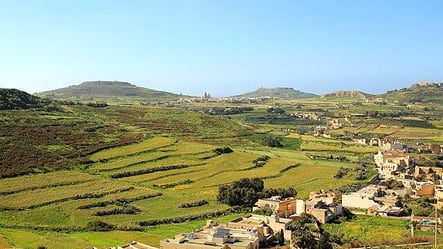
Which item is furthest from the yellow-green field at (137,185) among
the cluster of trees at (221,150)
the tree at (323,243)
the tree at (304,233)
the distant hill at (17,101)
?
the distant hill at (17,101)

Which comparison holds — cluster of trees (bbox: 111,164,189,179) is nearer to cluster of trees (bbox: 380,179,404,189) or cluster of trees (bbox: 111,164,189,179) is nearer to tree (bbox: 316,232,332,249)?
cluster of trees (bbox: 380,179,404,189)

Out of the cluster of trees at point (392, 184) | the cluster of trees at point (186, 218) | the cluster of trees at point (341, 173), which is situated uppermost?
the cluster of trees at point (341, 173)

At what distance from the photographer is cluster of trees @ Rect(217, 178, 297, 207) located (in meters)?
50.8

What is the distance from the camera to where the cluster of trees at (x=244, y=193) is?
5084 centimetres

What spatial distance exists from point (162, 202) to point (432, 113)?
11574 cm

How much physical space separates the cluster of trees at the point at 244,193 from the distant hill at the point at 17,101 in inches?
1612

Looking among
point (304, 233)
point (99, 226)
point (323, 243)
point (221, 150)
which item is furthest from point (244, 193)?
point (221, 150)

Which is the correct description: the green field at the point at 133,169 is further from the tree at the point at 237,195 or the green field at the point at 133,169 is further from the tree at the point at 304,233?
the tree at the point at 304,233

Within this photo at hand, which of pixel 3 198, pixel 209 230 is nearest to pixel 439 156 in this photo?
pixel 209 230

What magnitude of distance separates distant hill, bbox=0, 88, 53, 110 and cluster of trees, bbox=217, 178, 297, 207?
40.9 metres

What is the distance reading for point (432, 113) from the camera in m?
147

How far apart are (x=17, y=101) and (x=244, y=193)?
46889 mm

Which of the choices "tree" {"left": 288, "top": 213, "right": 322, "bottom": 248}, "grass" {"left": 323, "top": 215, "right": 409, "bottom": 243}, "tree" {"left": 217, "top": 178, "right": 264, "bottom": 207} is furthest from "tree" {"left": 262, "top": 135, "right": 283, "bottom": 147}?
"tree" {"left": 288, "top": 213, "right": 322, "bottom": 248}

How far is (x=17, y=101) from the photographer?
272 feet
